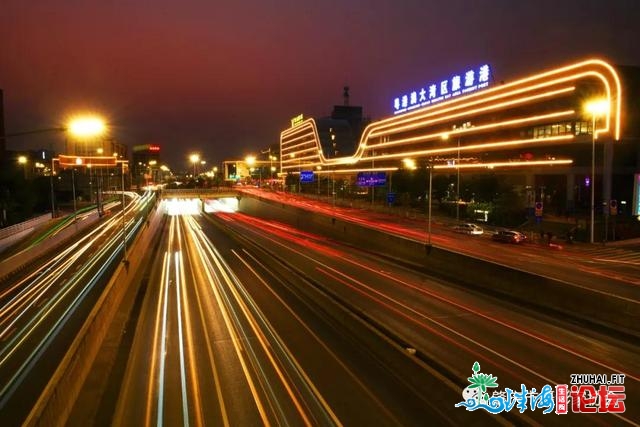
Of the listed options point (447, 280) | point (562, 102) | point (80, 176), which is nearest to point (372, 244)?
point (447, 280)

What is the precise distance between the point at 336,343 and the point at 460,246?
84.0 feet

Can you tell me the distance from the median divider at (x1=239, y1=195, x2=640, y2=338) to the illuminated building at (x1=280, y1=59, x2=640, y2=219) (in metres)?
11.9

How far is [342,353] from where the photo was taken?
1739 cm

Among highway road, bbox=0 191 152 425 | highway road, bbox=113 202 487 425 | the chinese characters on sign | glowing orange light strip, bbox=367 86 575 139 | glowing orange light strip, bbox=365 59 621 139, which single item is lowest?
highway road, bbox=113 202 487 425

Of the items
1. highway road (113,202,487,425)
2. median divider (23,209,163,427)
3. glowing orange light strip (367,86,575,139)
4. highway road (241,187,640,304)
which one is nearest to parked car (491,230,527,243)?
highway road (241,187,640,304)

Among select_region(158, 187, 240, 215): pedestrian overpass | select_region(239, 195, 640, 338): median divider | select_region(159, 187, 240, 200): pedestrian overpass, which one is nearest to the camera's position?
select_region(239, 195, 640, 338): median divider

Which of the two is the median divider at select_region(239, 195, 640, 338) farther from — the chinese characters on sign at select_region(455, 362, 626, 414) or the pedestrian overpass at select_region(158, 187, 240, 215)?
the pedestrian overpass at select_region(158, 187, 240, 215)

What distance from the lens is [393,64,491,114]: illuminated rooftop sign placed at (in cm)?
8706

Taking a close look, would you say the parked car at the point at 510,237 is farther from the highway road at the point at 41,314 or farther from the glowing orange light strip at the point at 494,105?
the highway road at the point at 41,314

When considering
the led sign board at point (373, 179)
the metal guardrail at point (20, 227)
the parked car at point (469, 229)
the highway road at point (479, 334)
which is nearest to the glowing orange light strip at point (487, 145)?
the led sign board at point (373, 179)

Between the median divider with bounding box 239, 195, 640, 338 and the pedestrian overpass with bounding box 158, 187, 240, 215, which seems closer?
the median divider with bounding box 239, 195, 640, 338

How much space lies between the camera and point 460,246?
136ft

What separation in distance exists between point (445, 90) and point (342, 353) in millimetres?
88200

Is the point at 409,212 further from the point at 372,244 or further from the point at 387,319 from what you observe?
the point at 387,319
